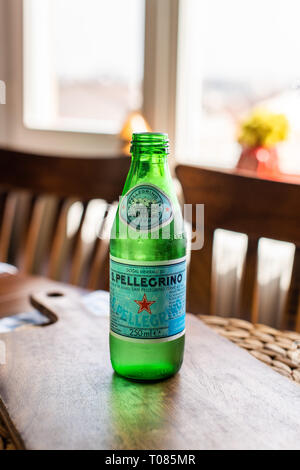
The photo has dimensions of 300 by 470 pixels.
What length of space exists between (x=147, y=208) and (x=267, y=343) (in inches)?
13.3

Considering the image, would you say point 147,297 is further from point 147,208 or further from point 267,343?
point 267,343

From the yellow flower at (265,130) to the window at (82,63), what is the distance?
45 centimetres

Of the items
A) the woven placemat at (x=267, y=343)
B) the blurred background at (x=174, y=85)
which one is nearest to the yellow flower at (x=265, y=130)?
the blurred background at (x=174, y=85)

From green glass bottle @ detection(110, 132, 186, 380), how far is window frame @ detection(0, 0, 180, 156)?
115 cm

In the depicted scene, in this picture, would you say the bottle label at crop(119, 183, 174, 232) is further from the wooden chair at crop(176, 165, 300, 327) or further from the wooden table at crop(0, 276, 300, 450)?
the wooden chair at crop(176, 165, 300, 327)

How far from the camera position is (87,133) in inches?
76.8

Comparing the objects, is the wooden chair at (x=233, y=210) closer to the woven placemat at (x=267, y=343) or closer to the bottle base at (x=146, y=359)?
the woven placemat at (x=267, y=343)

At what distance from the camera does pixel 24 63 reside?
7.16ft

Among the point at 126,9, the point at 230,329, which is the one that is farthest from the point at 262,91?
the point at 230,329

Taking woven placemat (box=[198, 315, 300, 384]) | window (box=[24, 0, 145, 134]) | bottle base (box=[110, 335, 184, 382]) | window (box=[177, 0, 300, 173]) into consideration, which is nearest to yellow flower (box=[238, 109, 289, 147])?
window (box=[177, 0, 300, 173])

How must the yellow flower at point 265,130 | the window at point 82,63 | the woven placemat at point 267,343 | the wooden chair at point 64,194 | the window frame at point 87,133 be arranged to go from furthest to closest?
the window at point 82,63 < the window frame at point 87,133 < the yellow flower at point 265,130 < the wooden chair at point 64,194 < the woven placemat at point 267,343

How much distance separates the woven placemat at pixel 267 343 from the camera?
0.71 m

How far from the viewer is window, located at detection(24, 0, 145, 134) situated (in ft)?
6.12

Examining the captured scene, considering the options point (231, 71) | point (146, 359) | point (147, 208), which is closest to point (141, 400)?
point (146, 359)
